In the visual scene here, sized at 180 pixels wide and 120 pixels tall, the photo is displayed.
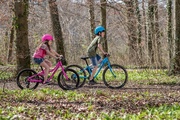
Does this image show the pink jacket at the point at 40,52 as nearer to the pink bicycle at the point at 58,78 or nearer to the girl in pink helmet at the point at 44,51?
the girl in pink helmet at the point at 44,51

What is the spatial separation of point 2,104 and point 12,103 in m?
0.26

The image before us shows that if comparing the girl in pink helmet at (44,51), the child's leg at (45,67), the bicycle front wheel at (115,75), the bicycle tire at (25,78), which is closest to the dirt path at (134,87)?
the bicycle front wheel at (115,75)

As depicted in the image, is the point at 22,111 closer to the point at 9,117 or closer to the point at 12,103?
the point at 9,117

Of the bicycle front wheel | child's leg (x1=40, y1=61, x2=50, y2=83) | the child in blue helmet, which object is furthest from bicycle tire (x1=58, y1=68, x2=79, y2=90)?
the bicycle front wheel

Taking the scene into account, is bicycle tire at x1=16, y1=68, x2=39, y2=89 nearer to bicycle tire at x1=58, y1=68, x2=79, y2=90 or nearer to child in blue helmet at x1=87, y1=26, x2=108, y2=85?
bicycle tire at x1=58, y1=68, x2=79, y2=90

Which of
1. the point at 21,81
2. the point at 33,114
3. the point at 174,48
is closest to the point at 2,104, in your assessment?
the point at 33,114

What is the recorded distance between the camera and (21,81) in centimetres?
1054

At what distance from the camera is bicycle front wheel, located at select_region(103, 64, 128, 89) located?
1073 cm

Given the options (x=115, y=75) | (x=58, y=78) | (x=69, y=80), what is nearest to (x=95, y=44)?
(x=115, y=75)

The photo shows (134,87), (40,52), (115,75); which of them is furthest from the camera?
(134,87)

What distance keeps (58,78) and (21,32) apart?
3587mm

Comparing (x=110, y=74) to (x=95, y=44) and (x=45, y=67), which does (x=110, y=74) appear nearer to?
(x=95, y=44)

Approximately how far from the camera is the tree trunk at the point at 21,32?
42.2 ft

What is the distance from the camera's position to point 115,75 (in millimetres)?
10727
